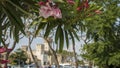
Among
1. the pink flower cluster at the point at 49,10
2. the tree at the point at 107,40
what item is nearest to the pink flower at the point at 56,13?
the pink flower cluster at the point at 49,10

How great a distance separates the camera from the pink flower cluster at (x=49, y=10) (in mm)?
2814

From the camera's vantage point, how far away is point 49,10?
9.33 feet

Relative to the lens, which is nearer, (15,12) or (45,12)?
(45,12)

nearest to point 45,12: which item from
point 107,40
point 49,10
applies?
point 49,10

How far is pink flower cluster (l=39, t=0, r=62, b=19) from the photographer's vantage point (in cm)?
281

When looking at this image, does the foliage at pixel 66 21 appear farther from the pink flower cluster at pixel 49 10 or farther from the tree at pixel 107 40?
the tree at pixel 107 40

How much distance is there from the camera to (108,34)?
1072 inches

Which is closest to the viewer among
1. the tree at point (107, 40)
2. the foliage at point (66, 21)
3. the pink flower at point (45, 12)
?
the pink flower at point (45, 12)

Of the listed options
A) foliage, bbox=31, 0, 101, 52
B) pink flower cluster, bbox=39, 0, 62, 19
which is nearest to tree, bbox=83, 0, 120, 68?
foliage, bbox=31, 0, 101, 52

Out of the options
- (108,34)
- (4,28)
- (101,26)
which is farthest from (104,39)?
(4,28)

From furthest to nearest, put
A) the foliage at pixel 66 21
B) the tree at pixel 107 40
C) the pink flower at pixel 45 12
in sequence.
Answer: the tree at pixel 107 40 → the foliage at pixel 66 21 → the pink flower at pixel 45 12

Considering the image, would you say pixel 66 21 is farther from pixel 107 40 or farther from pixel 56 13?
pixel 107 40

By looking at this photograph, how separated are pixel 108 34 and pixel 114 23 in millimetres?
865

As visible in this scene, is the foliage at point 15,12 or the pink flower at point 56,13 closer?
the pink flower at point 56,13
